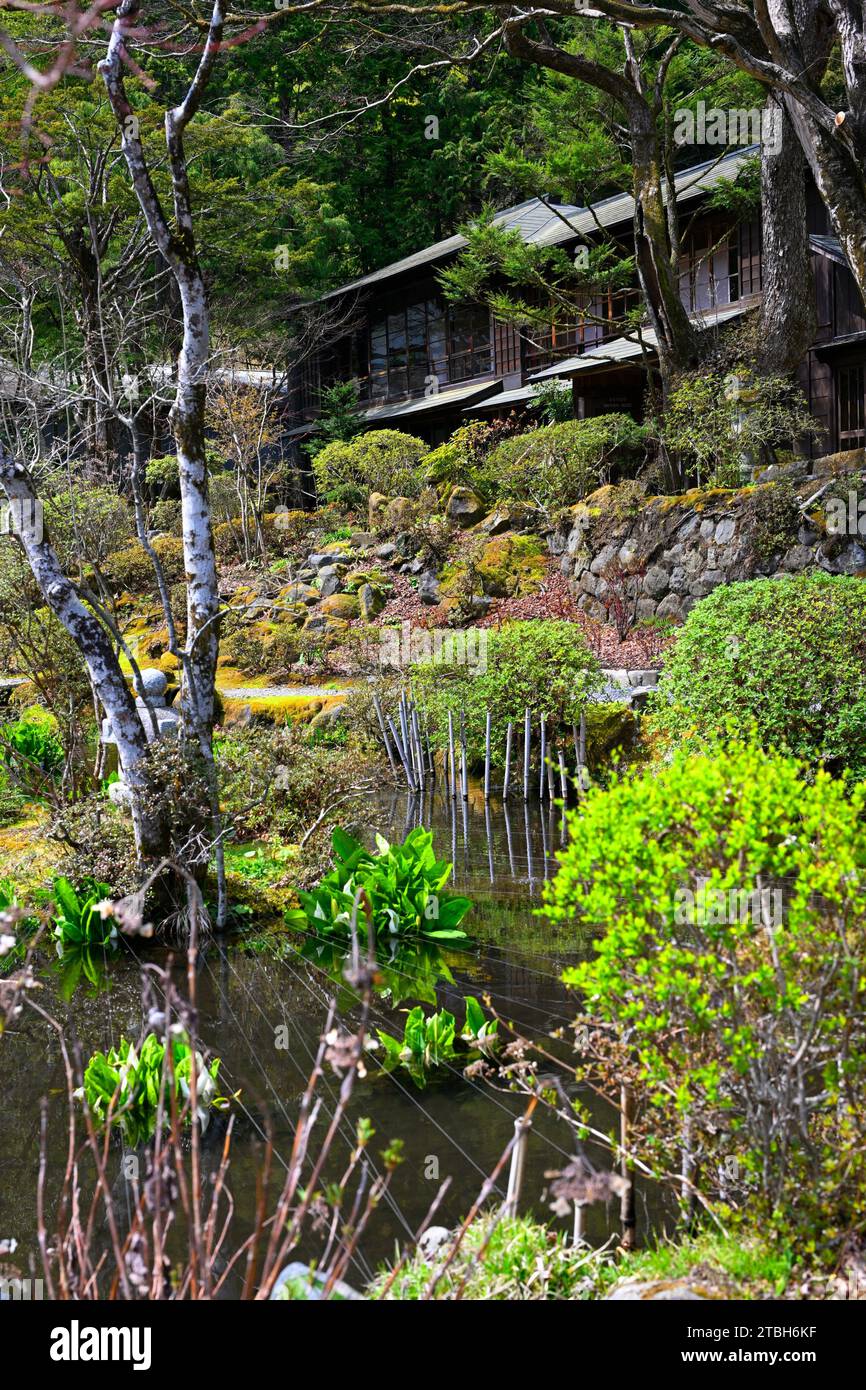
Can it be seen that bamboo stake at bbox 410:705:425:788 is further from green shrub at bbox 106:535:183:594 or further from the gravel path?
green shrub at bbox 106:535:183:594

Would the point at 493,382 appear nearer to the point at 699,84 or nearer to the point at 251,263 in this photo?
the point at 251,263

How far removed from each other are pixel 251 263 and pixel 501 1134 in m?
28.1

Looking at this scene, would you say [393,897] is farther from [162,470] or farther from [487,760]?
[162,470]

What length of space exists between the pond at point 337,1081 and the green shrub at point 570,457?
41.5 feet

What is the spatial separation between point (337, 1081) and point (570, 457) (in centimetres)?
1614

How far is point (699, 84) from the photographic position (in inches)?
728

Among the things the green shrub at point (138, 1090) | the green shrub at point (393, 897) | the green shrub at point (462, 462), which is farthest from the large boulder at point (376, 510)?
the green shrub at point (138, 1090)

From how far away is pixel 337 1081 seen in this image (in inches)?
201

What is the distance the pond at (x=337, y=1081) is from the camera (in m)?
3.98

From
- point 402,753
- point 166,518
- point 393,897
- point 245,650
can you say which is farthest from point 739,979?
point 166,518

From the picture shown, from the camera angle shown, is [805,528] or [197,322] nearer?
[197,322]

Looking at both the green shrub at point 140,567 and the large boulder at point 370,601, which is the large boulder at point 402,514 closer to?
the large boulder at point 370,601

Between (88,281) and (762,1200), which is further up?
(88,281)

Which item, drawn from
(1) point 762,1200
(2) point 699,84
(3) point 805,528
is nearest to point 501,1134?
(1) point 762,1200
